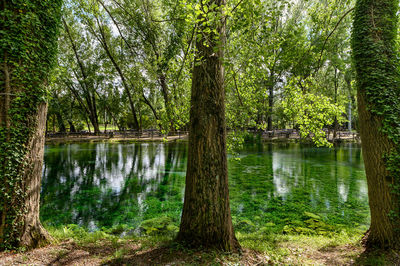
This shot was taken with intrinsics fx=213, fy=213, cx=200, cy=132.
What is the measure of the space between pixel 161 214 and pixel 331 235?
17.1ft

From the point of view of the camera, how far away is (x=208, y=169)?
360cm

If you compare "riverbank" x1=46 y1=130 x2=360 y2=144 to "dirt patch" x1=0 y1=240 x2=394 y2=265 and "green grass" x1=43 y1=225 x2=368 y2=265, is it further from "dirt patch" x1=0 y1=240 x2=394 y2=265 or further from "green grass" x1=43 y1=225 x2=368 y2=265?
"dirt patch" x1=0 y1=240 x2=394 y2=265

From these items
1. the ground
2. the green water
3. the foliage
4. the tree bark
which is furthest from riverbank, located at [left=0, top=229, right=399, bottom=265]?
the foliage

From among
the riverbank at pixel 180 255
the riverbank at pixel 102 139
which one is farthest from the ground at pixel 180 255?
the riverbank at pixel 102 139

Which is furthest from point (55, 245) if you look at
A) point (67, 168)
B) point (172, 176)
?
point (67, 168)

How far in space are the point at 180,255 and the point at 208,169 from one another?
1.42 metres

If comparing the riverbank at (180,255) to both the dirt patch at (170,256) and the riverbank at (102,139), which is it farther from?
the riverbank at (102,139)

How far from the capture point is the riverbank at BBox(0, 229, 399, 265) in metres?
3.17

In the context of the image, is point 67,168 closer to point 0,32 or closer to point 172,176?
point 172,176

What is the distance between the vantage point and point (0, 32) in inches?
123

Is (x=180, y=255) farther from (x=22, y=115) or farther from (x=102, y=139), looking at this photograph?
(x=102, y=139)

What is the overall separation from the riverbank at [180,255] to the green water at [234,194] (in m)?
2.15

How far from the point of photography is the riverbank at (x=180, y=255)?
3.17 metres

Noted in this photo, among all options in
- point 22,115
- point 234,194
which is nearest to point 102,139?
point 234,194
